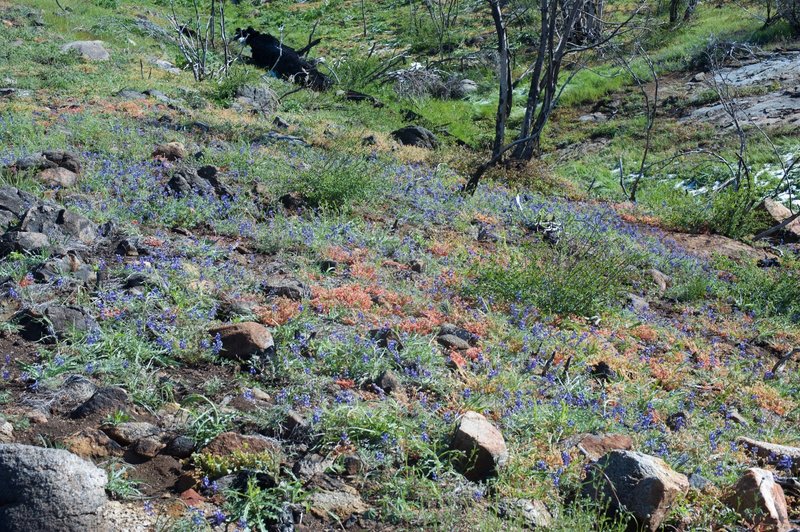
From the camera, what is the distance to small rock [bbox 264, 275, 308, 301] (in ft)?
15.5

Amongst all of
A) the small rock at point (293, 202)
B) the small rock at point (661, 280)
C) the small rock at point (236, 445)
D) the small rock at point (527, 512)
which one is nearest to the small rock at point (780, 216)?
the small rock at point (661, 280)

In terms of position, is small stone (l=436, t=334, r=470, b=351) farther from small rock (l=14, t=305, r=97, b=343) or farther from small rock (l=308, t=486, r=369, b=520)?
small rock (l=14, t=305, r=97, b=343)

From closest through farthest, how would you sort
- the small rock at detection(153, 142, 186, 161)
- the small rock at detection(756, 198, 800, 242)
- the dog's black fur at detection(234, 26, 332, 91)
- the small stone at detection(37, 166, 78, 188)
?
the small stone at detection(37, 166, 78, 188)
the small rock at detection(153, 142, 186, 161)
the small rock at detection(756, 198, 800, 242)
the dog's black fur at detection(234, 26, 332, 91)

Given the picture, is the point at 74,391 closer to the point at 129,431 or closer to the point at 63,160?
the point at 129,431

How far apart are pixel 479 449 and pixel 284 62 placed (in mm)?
15347

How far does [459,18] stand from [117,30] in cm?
1108

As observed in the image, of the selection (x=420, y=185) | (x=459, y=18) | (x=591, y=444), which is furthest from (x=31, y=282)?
(x=459, y=18)

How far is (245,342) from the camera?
12.6 feet

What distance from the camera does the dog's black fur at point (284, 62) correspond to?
16.3 m

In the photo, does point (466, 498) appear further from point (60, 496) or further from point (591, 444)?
point (60, 496)

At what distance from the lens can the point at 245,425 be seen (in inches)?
129

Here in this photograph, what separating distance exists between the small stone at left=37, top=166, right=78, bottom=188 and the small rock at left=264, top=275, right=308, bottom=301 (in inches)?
96.7

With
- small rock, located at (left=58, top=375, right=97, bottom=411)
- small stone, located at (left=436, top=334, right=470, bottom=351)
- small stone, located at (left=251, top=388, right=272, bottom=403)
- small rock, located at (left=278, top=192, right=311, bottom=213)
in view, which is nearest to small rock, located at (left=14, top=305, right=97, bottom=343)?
small rock, located at (left=58, top=375, right=97, bottom=411)

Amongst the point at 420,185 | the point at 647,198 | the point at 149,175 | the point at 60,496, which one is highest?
the point at 60,496
